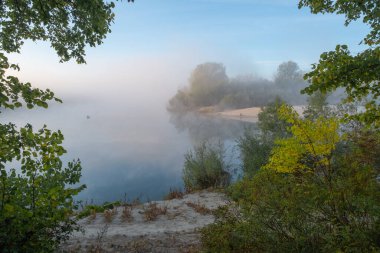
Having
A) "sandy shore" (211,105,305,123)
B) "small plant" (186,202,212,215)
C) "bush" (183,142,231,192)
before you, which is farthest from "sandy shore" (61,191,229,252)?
"sandy shore" (211,105,305,123)

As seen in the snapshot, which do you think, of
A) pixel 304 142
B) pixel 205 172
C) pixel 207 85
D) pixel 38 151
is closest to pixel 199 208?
pixel 205 172

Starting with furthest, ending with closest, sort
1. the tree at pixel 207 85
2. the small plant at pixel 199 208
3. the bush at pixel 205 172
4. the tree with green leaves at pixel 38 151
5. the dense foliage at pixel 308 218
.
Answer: the tree at pixel 207 85 → the bush at pixel 205 172 → the small plant at pixel 199 208 → the dense foliage at pixel 308 218 → the tree with green leaves at pixel 38 151

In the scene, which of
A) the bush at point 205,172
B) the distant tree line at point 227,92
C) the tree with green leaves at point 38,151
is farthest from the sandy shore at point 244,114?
the tree with green leaves at point 38,151

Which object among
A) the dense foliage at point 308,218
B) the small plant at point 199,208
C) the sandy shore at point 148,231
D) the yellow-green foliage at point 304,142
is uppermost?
the yellow-green foliage at point 304,142

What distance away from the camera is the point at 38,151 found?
3309 millimetres

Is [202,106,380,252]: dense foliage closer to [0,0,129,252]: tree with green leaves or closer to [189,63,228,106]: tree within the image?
[0,0,129,252]: tree with green leaves

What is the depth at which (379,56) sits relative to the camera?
5066mm

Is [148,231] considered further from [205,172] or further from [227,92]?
[227,92]

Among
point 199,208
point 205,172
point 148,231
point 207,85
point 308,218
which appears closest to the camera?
point 308,218

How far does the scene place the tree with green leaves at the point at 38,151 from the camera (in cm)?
250

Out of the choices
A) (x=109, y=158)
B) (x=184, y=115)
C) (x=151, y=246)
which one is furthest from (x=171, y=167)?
(x=184, y=115)

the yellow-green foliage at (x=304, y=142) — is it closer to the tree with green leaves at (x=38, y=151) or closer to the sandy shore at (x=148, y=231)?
the sandy shore at (x=148, y=231)

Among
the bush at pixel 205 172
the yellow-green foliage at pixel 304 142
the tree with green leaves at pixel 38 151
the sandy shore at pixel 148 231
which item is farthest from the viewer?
the bush at pixel 205 172

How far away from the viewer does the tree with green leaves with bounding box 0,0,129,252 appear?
2500 millimetres
